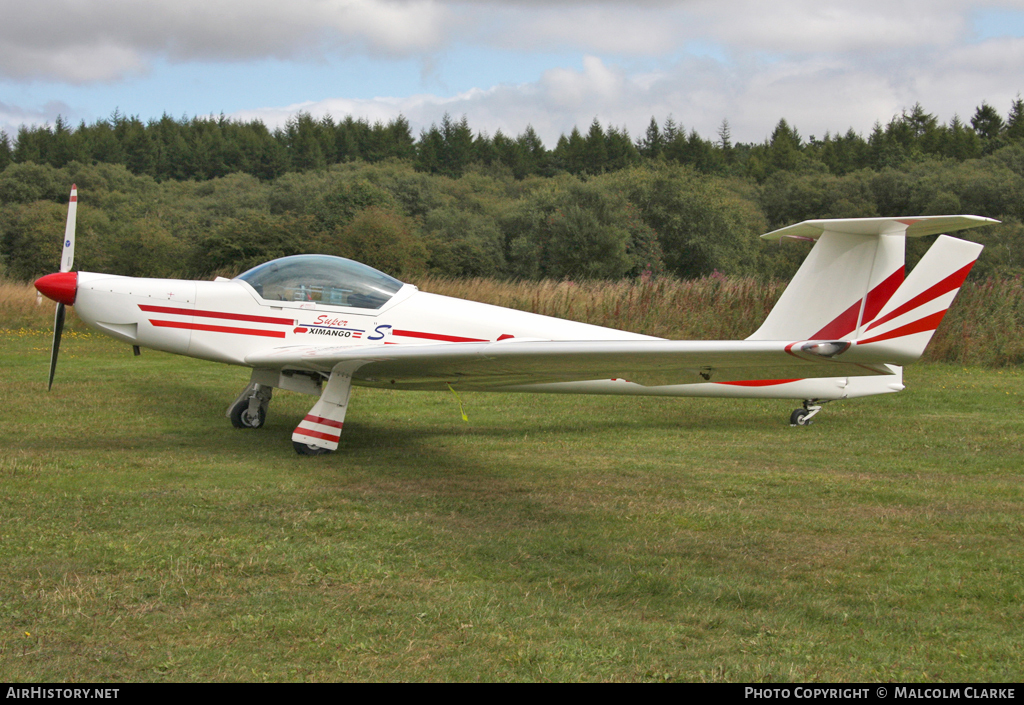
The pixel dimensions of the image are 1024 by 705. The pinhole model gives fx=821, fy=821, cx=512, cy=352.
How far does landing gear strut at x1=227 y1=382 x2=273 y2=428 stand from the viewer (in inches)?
352

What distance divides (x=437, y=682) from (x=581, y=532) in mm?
2213

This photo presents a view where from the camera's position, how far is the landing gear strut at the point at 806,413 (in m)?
9.35

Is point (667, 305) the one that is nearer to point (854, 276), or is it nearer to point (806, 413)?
point (806, 413)

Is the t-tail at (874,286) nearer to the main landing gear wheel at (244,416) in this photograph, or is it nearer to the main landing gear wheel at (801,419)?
the main landing gear wheel at (801,419)

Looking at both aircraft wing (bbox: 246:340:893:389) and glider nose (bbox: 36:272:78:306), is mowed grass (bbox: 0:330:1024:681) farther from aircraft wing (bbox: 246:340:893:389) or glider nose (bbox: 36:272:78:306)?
glider nose (bbox: 36:272:78:306)

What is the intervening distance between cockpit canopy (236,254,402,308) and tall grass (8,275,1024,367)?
904 cm

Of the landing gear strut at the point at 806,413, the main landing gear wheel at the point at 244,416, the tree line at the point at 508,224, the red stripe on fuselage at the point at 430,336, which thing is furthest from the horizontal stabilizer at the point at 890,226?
the tree line at the point at 508,224

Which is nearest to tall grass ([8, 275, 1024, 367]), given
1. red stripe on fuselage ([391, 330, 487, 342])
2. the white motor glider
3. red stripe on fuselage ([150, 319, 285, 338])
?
the white motor glider

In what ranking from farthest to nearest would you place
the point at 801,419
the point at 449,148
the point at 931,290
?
1. the point at 449,148
2. the point at 801,419
3. the point at 931,290

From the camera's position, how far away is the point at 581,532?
519 cm

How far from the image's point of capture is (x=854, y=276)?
8016 millimetres

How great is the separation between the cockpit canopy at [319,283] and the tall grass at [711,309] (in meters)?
9.04

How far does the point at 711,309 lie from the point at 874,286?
388 inches

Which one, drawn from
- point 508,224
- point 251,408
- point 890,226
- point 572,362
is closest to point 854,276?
point 890,226
